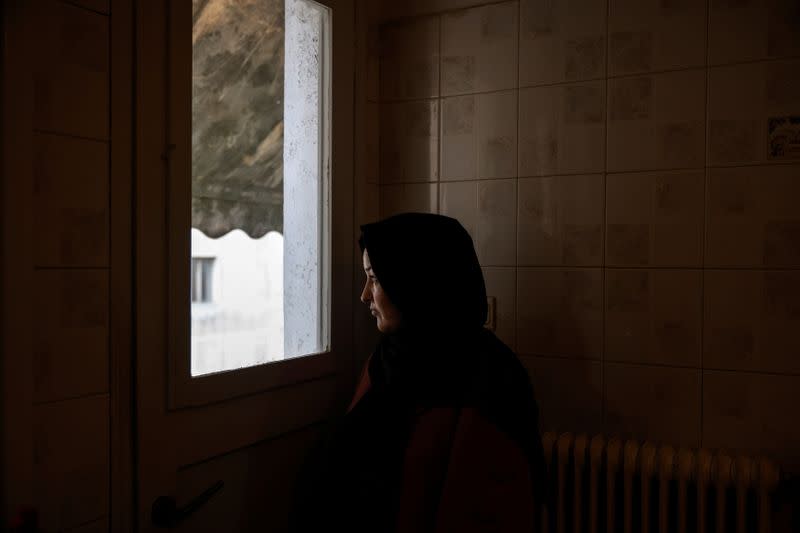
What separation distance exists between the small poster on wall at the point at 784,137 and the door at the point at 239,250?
Result: 0.99 meters

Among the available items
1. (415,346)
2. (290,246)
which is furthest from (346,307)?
(415,346)

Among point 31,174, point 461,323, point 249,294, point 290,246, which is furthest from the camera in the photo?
point 290,246

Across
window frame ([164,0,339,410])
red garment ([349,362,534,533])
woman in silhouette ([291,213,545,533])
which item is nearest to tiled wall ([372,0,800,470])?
woman in silhouette ([291,213,545,533])

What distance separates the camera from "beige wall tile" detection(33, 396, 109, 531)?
3.43ft

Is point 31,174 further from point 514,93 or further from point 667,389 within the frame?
point 667,389

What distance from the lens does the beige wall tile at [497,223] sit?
165cm

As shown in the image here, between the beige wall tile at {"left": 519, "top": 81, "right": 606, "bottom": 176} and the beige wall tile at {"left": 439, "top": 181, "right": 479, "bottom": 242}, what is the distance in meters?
0.15

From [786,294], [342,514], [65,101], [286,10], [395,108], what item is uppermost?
[286,10]

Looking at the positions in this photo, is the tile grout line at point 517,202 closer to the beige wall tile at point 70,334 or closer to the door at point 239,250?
the door at point 239,250

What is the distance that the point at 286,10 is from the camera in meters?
1.57

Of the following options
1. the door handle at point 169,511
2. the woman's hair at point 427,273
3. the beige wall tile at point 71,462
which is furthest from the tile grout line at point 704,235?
the beige wall tile at point 71,462

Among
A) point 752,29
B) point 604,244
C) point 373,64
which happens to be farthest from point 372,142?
point 752,29

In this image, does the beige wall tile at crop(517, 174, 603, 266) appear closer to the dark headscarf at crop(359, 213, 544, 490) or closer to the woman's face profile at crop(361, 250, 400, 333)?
the dark headscarf at crop(359, 213, 544, 490)

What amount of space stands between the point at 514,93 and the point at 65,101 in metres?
1.04
